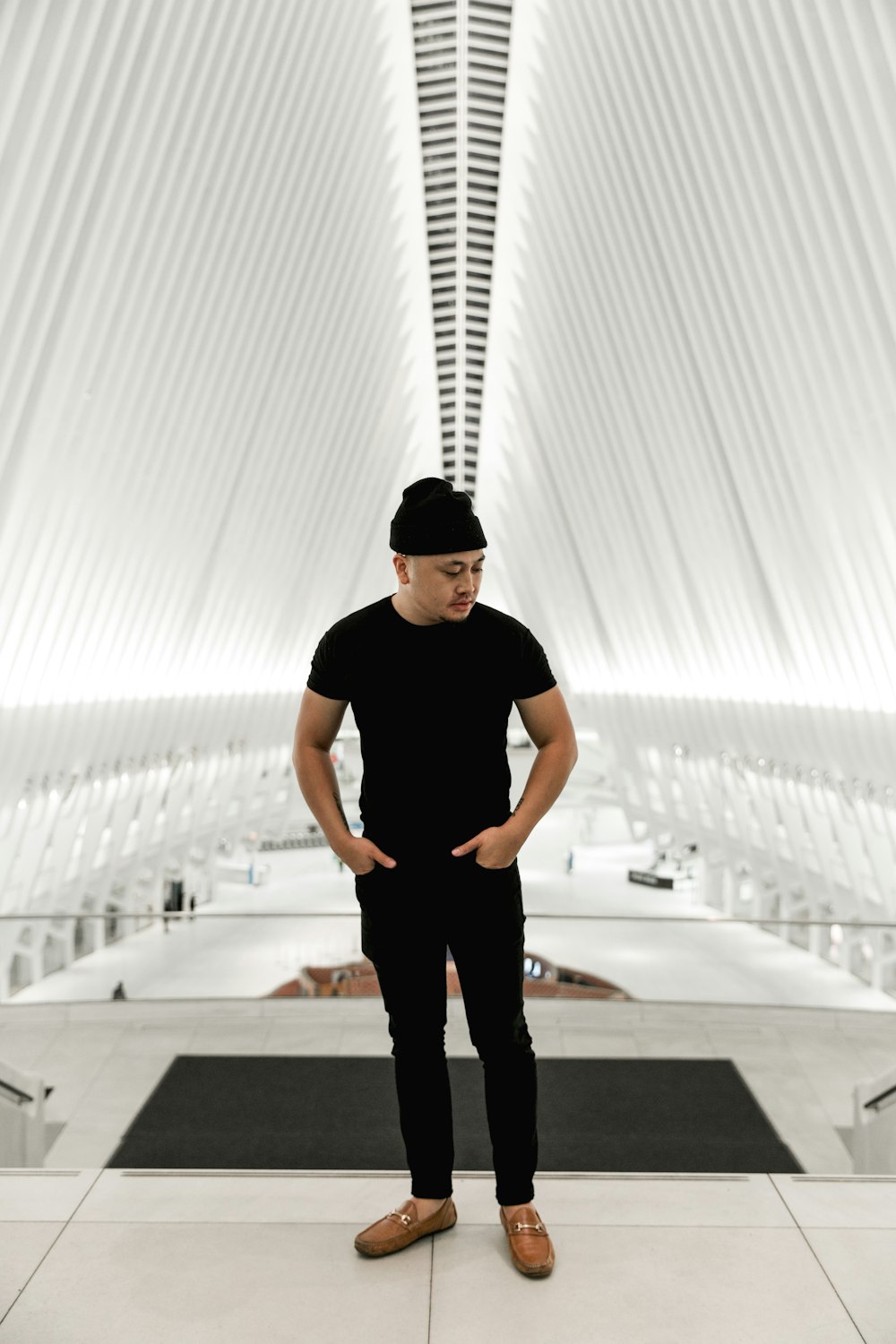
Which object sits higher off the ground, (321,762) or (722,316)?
(722,316)

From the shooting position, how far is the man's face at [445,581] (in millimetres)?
2582

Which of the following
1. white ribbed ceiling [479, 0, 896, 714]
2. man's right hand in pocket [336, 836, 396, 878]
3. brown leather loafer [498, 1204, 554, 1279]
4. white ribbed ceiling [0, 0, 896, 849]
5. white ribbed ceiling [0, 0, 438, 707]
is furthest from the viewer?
white ribbed ceiling [479, 0, 896, 714]

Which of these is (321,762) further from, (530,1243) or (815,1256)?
(815,1256)

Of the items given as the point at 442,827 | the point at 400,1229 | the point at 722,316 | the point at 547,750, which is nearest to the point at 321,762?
the point at 442,827

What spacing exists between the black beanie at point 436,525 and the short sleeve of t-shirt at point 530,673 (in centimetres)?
30

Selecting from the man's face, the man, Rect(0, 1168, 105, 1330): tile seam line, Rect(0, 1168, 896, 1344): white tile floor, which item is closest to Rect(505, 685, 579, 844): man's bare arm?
the man

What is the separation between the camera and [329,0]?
14312mm

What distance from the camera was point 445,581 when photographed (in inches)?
102

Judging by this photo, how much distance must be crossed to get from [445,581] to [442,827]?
1.97 ft

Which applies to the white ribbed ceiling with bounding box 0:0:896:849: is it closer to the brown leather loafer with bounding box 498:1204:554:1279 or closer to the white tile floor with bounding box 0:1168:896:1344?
the white tile floor with bounding box 0:1168:896:1344

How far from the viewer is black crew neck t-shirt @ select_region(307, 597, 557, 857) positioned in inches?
108

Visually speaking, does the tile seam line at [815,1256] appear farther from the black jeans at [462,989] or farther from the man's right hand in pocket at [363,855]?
the man's right hand in pocket at [363,855]

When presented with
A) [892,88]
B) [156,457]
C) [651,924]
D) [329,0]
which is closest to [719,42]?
[892,88]

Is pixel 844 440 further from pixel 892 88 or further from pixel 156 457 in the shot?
pixel 156 457
